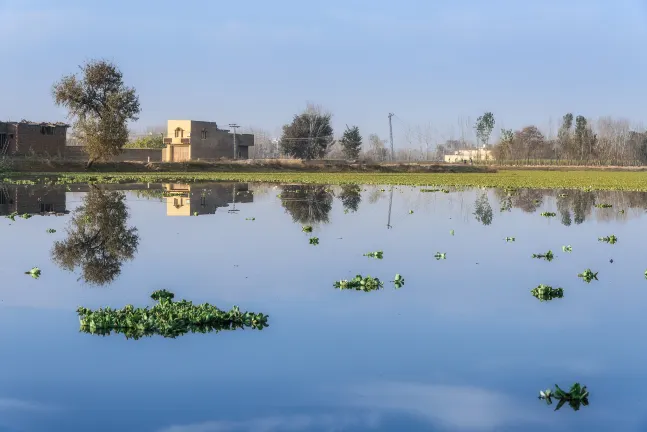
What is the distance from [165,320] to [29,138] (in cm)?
7816

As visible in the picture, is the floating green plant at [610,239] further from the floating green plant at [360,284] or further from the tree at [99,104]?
the tree at [99,104]

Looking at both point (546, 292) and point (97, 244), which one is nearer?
point (546, 292)

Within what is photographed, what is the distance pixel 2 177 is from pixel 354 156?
83858 millimetres

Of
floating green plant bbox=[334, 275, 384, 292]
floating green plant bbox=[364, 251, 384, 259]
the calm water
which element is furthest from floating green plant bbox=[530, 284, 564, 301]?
floating green plant bbox=[364, 251, 384, 259]

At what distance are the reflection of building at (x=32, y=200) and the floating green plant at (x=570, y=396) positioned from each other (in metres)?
26.2

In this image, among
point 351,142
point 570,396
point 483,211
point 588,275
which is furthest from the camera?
point 351,142

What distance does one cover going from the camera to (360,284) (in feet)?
51.1

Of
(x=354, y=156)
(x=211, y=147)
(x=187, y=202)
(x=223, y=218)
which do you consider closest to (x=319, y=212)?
(x=223, y=218)

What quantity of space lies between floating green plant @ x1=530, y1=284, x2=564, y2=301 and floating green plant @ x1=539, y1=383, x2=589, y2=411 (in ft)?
18.5

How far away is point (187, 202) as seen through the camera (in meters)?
39.2

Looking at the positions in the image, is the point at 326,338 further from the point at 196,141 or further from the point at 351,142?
the point at 351,142

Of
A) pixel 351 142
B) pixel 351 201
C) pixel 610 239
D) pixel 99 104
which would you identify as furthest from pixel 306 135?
pixel 610 239

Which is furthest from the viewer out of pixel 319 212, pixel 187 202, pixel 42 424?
pixel 187 202

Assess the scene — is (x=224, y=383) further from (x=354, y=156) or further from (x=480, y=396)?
(x=354, y=156)
